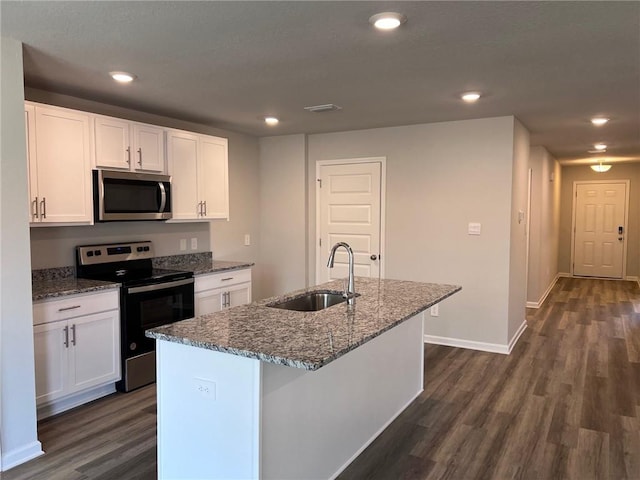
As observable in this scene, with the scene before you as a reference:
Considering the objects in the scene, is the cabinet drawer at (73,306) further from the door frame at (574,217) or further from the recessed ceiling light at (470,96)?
the door frame at (574,217)

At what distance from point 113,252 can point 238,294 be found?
128 centimetres

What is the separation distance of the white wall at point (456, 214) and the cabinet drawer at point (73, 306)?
3.01m

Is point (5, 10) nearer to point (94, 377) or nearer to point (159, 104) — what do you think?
point (159, 104)

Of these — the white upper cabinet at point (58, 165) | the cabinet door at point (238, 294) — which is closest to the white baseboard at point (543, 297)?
the cabinet door at point (238, 294)

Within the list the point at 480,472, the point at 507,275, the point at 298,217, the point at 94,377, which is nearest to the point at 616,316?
the point at 507,275

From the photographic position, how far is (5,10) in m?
2.16

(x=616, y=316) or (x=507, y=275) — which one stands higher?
(x=507, y=275)

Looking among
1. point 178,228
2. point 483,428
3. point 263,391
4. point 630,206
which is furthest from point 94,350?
point 630,206

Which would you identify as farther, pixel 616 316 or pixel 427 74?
pixel 616 316

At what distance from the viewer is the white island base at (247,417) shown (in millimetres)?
1983

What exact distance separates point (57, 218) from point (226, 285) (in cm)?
170

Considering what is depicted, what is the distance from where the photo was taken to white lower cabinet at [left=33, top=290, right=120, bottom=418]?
3133 mm

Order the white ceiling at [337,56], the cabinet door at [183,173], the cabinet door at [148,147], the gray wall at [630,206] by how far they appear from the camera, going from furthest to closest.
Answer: the gray wall at [630,206], the cabinet door at [183,173], the cabinet door at [148,147], the white ceiling at [337,56]

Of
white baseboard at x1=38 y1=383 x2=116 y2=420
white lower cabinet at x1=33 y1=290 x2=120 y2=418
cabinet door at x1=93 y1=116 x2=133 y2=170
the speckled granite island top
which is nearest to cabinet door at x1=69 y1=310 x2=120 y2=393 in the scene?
white lower cabinet at x1=33 y1=290 x2=120 y2=418
